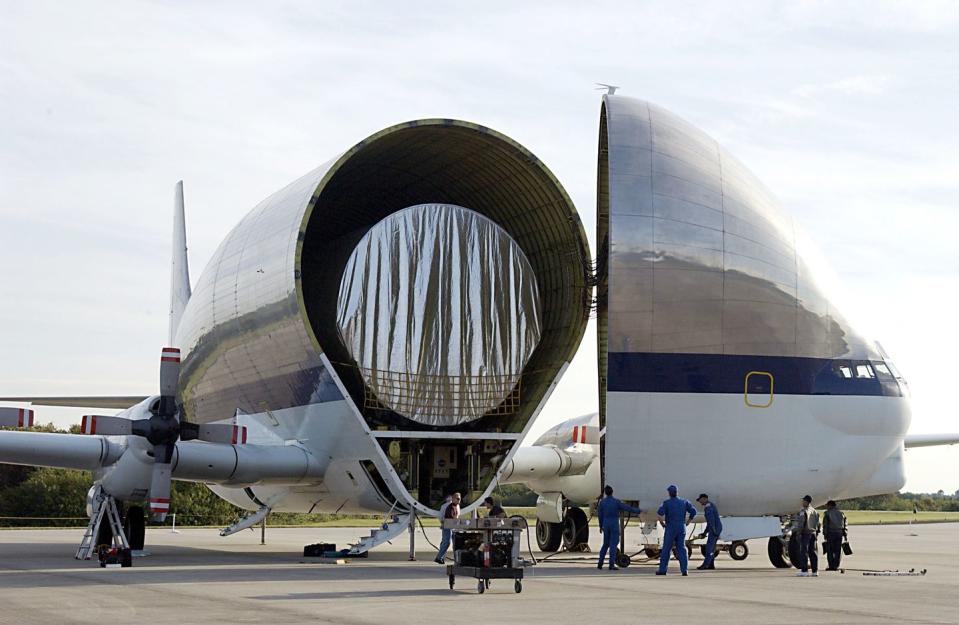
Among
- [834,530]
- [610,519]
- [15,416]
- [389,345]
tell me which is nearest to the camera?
[15,416]

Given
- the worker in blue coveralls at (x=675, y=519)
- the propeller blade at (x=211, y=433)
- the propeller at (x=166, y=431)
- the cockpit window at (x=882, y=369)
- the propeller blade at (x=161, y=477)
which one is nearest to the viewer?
the worker in blue coveralls at (x=675, y=519)

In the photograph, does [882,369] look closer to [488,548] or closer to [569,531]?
[569,531]

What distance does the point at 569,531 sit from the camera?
98.7 feet

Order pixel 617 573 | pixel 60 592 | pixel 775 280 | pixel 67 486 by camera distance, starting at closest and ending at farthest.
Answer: pixel 60 592 < pixel 617 573 < pixel 775 280 < pixel 67 486

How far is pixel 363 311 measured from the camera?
25375 mm

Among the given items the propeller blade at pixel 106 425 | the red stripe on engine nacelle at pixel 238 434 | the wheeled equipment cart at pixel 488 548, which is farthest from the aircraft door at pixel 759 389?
the propeller blade at pixel 106 425

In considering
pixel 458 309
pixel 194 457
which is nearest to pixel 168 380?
pixel 194 457

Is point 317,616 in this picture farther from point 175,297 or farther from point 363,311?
point 175,297

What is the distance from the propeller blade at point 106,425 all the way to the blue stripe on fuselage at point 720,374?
898 centimetres

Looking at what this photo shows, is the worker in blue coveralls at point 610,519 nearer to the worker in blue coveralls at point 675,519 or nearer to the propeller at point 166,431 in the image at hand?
the worker in blue coveralls at point 675,519

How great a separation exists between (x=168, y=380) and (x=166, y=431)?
96cm

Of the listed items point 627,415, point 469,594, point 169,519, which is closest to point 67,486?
point 169,519

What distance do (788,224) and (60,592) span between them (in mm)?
15592

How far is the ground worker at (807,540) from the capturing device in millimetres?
21031
